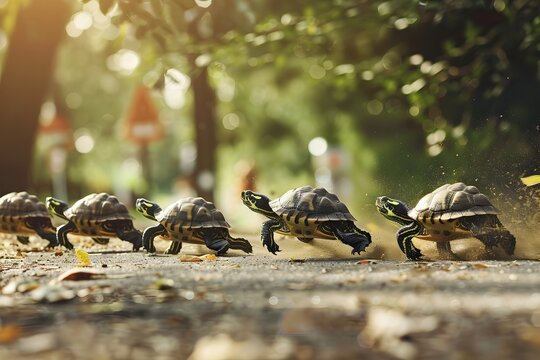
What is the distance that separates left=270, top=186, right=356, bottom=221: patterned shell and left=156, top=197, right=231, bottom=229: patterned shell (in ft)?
2.10

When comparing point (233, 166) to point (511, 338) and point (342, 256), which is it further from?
Answer: point (511, 338)

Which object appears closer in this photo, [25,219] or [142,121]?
[25,219]

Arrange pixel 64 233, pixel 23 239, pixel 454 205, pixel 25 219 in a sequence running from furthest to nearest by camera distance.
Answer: pixel 23 239
pixel 25 219
pixel 64 233
pixel 454 205

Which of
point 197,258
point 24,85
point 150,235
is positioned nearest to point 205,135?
point 24,85

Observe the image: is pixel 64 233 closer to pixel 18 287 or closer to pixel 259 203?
pixel 259 203

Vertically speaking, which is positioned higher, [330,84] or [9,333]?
[330,84]

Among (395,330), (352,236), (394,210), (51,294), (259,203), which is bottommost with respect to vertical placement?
(395,330)

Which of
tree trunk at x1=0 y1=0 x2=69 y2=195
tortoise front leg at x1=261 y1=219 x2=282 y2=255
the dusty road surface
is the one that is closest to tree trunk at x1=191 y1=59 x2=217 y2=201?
tree trunk at x1=0 y1=0 x2=69 y2=195

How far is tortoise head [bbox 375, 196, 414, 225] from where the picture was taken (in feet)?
28.8

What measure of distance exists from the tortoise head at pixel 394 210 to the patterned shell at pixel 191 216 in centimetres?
158

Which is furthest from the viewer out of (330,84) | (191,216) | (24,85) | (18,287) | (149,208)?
(330,84)

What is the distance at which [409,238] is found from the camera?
865 cm

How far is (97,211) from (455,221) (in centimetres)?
410

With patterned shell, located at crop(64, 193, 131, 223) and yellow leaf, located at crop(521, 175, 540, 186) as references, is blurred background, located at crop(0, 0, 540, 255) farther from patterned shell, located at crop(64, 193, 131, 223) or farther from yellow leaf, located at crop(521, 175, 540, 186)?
patterned shell, located at crop(64, 193, 131, 223)
